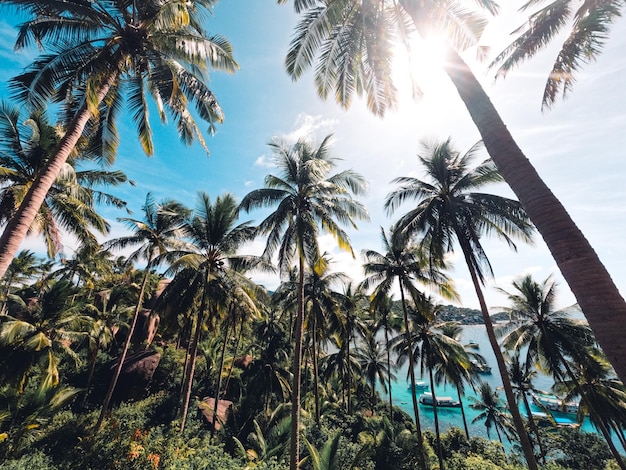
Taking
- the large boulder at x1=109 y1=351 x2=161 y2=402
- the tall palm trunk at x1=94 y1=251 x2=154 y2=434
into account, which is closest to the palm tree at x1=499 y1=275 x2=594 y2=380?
the tall palm trunk at x1=94 y1=251 x2=154 y2=434

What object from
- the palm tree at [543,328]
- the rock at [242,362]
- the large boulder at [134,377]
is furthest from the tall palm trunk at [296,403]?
the rock at [242,362]

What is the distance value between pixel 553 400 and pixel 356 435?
1569 inches

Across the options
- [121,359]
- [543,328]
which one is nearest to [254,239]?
[121,359]

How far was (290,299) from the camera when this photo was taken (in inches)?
812

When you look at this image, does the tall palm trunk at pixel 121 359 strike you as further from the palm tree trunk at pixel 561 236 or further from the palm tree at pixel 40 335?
the palm tree trunk at pixel 561 236

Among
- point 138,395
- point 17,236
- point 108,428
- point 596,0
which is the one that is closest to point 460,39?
point 596,0

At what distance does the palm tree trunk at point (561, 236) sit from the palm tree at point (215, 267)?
1186 centimetres

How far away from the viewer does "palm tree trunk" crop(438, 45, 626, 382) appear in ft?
7.77

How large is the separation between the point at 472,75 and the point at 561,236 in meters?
2.82

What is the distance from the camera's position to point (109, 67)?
6.74m

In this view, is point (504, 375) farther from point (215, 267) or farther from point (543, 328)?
point (215, 267)

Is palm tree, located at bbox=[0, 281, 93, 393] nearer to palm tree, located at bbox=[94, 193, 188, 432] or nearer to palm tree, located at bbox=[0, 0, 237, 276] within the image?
palm tree, located at bbox=[94, 193, 188, 432]

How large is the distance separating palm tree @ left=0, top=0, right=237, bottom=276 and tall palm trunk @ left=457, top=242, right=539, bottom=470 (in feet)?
35.2

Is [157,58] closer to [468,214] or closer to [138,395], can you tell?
[468,214]
